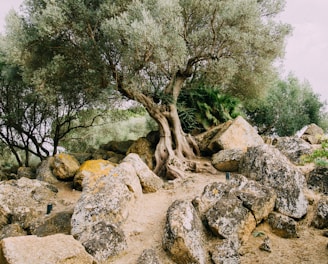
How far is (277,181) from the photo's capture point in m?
9.29

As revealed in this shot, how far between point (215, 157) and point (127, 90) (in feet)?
15.7

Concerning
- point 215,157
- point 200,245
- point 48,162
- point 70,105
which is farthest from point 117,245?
point 70,105

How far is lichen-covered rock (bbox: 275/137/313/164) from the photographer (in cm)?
1170

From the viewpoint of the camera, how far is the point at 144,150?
47.1 ft

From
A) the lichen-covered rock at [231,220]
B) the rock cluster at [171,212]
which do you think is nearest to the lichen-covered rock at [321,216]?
the rock cluster at [171,212]

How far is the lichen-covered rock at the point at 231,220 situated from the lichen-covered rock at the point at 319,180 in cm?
290

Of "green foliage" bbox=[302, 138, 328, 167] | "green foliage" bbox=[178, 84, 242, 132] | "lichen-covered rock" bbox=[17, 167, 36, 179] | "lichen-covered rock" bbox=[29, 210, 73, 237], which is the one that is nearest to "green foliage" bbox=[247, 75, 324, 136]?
"green foliage" bbox=[178, 84, 242, 132]

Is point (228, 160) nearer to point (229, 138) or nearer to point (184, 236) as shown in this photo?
point (229, 138)

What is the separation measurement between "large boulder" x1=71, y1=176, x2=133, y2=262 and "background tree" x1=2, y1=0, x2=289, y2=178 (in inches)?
133

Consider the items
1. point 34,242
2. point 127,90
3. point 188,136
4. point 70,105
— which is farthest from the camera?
point 70,105

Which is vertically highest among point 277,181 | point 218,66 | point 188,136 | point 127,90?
point 218,66

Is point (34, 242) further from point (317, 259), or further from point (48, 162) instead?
point (48, 162)

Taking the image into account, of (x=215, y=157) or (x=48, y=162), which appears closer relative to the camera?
(x=215, y=157)

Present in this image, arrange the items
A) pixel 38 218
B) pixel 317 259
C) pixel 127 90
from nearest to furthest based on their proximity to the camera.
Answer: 1. pixel 317 259
2. pixel 38 218
3. pixel 127 90
